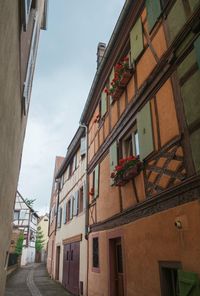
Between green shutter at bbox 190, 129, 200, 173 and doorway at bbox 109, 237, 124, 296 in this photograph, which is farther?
doorway at bbox 109, 237, 124, 296

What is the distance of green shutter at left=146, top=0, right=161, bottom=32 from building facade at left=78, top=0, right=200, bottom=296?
0.03 metres

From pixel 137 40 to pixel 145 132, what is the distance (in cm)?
264

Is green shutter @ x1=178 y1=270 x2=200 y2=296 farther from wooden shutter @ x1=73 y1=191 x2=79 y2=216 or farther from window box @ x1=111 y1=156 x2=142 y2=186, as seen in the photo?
wooden shutter @ x1=73 y1=191 x2=79 y2=216

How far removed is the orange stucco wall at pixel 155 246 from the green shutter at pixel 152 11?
4.08 metres

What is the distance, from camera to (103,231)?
775 centimetres

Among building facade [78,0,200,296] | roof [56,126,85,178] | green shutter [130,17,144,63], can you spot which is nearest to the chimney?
roof [56,126,85,178]

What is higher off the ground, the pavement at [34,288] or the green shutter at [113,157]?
the green shutter at [113,157]

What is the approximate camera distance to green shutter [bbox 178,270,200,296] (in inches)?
133

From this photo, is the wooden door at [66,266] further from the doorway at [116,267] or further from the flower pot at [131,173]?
the flower pot at [131,173]

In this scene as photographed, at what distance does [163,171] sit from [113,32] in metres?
5.13

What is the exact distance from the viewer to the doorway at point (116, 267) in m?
6.50

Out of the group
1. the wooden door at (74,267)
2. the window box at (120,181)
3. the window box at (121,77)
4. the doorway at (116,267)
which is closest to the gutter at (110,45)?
the window box at (121,77)

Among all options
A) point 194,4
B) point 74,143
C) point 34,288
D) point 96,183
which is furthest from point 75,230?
point 194,4

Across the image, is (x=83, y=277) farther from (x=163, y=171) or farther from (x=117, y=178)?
(x=163, y=171)
